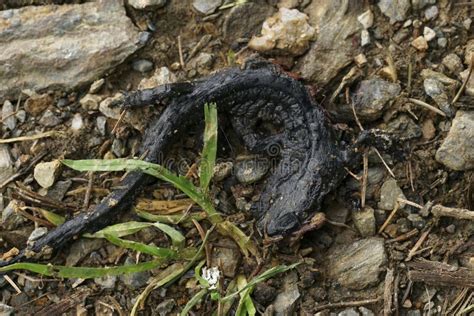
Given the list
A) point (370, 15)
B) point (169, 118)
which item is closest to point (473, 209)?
point (370, 15)

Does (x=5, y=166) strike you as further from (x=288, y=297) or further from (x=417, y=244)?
(x=417, y=244)

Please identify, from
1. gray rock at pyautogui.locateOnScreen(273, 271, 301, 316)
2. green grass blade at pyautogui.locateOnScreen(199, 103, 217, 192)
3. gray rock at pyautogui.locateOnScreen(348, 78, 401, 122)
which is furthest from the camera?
gray rock at pyautogui.locateOnScreen(348, 78, 401, 122)

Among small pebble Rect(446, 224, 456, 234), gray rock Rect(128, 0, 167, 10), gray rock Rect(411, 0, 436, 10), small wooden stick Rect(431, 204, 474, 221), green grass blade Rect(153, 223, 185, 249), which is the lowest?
small pebble Rect(446, 224, 456, 234)

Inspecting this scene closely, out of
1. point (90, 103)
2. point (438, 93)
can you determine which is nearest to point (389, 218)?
point (438, 93)

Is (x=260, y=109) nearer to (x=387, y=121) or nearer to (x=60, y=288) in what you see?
(x=387, y=121)

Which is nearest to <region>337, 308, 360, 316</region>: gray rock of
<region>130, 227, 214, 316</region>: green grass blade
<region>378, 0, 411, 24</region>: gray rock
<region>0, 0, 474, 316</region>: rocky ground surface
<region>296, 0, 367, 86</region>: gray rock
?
<region>0, 0, 474, 316</region>: rocky ground surface

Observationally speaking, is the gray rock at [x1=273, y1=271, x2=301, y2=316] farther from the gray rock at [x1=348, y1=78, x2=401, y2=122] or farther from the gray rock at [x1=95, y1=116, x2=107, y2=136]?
the gray rock at [x1=95, y1=116, x2=107, y2=136]

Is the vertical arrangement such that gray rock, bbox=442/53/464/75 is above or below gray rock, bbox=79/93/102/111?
above

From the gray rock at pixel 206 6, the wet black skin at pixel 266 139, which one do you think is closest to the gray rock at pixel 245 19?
the gray rock at pixel 206 6
